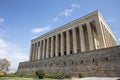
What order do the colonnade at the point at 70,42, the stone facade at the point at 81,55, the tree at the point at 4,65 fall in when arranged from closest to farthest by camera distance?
the stone facade at the point at 81,55
the colonnade at the point at 70,42
the tree at the point at 4,65

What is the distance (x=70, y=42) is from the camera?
33.7 metres

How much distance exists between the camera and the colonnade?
27.2m

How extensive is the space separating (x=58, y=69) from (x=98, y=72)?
8.43 m

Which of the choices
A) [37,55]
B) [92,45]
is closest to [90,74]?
[92,45]

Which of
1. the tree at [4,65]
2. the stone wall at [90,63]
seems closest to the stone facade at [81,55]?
the stone wall at [90,63]

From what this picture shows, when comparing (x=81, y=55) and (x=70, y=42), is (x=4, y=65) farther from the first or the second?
(x=81, y=55)

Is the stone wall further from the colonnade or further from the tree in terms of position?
the tree

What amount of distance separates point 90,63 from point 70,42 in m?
16.4

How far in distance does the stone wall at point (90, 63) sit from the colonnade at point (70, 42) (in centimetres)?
669

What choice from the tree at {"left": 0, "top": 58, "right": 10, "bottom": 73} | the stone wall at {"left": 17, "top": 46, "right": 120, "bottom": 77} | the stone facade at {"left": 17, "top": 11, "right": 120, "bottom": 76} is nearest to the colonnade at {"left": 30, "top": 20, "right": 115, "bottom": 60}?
the stone facade at {"left": 17, "top": 11, "right": 120, "bottom": 76}

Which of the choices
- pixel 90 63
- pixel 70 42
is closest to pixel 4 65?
pixel 70 42

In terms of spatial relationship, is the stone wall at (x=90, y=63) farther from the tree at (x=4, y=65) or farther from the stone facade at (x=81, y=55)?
the tree at (x=4, y=65)

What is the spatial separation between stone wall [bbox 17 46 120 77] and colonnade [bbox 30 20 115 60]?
669cm

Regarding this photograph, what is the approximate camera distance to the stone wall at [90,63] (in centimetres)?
1512
